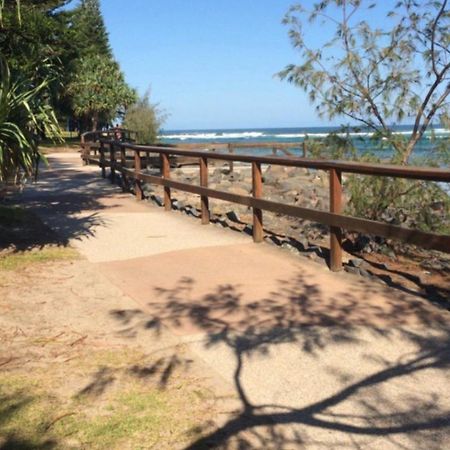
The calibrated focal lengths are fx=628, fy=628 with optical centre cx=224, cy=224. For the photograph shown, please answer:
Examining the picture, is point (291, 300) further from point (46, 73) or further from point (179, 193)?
point (179, 193)

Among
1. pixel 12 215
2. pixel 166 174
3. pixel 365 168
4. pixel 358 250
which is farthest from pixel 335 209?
pixel 12 215

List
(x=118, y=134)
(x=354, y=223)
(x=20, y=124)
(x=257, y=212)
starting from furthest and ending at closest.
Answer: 1. (x=118, y=134)
2. (x=257, y=212)
3. (x=20, y=124)
4. (x=354, y=223)

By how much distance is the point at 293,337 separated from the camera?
4555 mm

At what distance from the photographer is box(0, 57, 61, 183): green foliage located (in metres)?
5.98

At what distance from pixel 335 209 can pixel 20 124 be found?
328 centimetres

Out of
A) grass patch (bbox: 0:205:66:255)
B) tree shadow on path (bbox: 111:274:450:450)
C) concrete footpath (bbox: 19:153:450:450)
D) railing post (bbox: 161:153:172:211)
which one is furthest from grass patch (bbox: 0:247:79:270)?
railing post (bbox: 161:153:172:211)

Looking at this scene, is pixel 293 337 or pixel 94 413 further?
pixel 293 337

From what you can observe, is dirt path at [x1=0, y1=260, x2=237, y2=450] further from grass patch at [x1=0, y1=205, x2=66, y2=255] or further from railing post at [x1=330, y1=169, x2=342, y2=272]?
railing post at [x1=330, y1=169, x2=342, y2=272]

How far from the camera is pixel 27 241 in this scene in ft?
25.8

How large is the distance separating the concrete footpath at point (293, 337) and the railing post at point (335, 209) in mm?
188

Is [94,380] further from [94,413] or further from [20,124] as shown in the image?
[20,124]

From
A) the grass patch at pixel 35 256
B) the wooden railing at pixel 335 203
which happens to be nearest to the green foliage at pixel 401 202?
the wooden railing at pixel 335 203

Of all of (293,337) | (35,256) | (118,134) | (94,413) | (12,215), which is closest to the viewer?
(94,413)

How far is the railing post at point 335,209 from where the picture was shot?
6363mm
